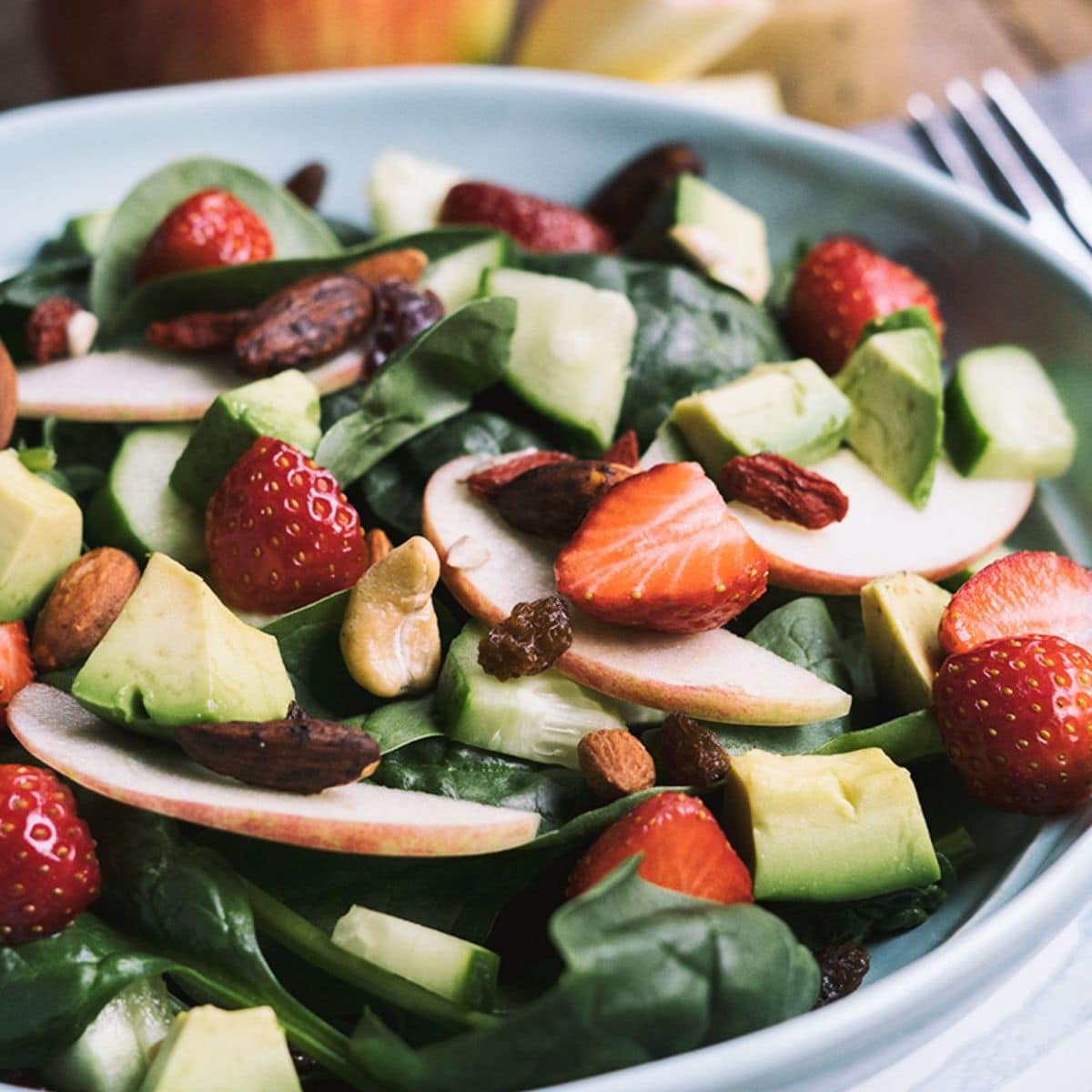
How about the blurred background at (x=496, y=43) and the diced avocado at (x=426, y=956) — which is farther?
the blurred background at (x=496, y=43)

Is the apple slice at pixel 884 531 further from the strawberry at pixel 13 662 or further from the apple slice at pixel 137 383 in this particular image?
the strawberry at pixel 13 662

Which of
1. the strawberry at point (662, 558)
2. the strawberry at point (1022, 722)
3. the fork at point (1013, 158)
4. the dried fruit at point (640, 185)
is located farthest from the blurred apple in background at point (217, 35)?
the strawberry at point (1022, 722)

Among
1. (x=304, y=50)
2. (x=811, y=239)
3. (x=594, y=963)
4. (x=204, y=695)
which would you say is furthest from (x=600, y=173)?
(x=594, y=963)

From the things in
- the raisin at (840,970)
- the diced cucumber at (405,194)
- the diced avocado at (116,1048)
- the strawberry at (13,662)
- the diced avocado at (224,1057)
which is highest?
the raisin at (840,970)

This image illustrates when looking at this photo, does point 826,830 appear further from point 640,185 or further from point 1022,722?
point 640,185

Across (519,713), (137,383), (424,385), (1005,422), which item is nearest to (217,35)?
(137,383)

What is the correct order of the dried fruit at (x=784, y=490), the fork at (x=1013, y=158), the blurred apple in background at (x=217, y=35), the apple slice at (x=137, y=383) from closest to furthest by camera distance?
the dried fruit at (x=784, y=490) → the apple slice at (x=137, y=383) → the fork at (x=1013, y=158) → the blurred apple in background at (x=217, y=35)

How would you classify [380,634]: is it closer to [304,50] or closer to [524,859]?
[524,859]

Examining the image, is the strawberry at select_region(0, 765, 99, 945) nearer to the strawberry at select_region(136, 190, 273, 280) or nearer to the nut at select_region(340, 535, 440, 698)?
the nut at select_region(340, 535, 440, 698)
